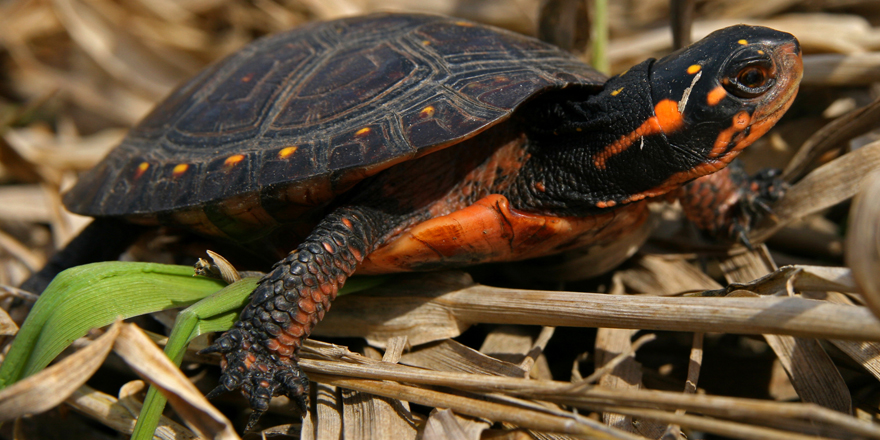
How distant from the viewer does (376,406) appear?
1627 mm

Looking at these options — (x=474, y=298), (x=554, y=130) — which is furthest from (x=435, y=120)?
(x=474, y=298)

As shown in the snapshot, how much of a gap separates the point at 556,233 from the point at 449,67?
0.77 meters

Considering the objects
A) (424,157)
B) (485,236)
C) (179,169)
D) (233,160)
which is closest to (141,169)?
(179,169)

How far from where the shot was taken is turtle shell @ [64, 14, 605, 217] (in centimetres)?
185

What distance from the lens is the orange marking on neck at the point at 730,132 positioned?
173 cm

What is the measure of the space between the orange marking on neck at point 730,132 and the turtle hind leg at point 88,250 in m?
2.56

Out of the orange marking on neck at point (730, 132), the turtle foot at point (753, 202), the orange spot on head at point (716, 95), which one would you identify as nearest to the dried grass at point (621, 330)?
the turtle foot at point (753, 202)

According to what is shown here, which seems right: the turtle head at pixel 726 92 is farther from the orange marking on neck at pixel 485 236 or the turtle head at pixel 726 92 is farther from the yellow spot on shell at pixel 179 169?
the yellow spot on shell at pixel 179 169

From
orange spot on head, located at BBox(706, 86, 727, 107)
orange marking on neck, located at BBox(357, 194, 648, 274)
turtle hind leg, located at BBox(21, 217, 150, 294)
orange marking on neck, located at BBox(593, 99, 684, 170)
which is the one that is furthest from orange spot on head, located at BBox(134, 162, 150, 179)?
orange spot on head, located at BBox(706, 86, 727, 107)

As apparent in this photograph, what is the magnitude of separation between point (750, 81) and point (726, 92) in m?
0.09

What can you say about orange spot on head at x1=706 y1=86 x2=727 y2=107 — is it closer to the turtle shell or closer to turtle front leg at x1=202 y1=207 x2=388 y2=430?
the turtle shell

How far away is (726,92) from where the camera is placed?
1715 millimetres

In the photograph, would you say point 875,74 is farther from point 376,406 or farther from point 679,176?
point 376,406

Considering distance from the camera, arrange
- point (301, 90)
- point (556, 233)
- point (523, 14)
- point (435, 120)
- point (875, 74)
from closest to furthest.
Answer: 1. point (435, 120)
2. point (556, 233)
3. point (301, 90)
4. point (875, 74)
5. point (523, 14)
